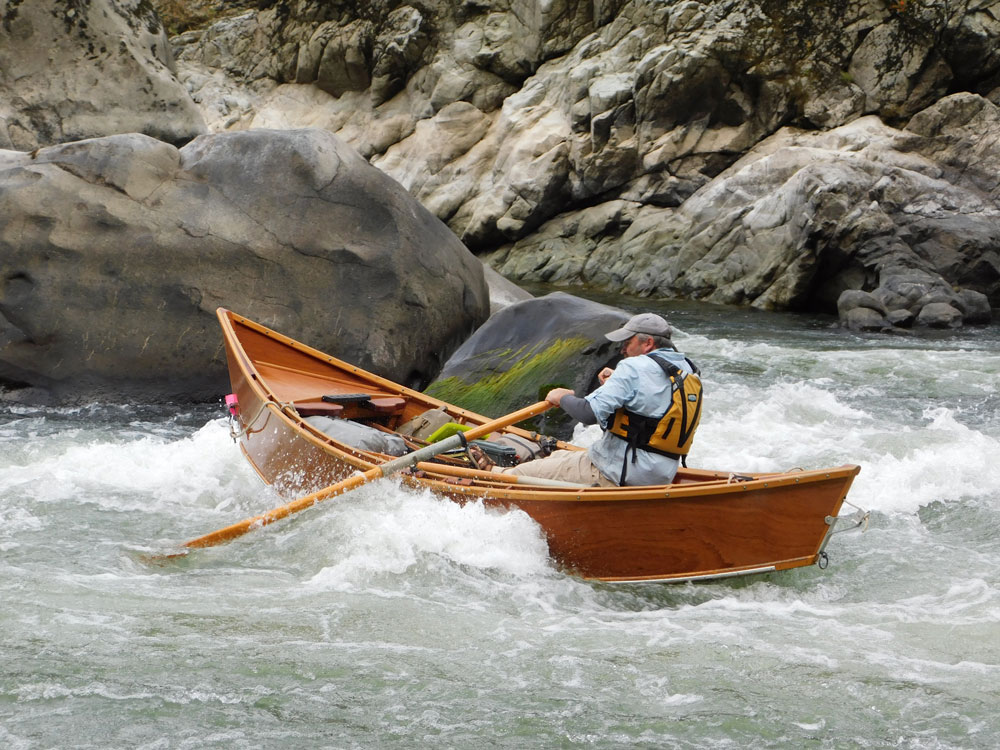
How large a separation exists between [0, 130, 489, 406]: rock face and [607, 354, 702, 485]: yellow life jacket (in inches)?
174

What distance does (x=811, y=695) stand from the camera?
439 cm

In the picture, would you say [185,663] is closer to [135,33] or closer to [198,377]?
[198,377]

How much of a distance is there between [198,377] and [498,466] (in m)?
4.06

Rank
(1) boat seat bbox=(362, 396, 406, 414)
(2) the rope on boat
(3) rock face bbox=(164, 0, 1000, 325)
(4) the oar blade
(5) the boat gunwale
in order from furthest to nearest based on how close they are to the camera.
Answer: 1. (3) rock face bbox=(164, 0, 1000, 325)
2. (1) boat seat bbox=(362, 396, 406, 414)
3. (2) the rope on boat
4. (4) the oar blade
5. (5) the boat gunwale

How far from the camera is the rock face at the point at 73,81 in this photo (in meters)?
12.3

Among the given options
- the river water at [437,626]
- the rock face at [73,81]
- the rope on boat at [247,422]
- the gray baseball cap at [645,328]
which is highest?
the rock face at [73,81]

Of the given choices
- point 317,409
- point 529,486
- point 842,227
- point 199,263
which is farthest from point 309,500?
point 842,227

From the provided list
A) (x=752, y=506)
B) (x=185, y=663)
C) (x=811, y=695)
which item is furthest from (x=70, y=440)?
(x=811, y=695)

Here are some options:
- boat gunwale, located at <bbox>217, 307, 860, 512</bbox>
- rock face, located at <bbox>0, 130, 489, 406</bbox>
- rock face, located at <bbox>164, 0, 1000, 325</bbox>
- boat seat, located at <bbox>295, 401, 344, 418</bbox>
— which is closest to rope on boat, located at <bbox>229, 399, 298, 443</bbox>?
boat gunwale, located at <bbox>217, 307, 860, 512</bbox>

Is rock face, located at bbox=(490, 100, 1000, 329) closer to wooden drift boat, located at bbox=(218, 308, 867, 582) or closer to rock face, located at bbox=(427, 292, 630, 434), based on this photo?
rock face, located at bbox=(427, 292, 630, 434)

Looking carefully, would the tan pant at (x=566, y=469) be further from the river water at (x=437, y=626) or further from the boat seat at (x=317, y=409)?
the boat seat at (x=317, y=409)

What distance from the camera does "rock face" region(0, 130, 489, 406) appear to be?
9.20 meters

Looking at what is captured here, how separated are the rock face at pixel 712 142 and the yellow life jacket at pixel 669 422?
11.1 metres

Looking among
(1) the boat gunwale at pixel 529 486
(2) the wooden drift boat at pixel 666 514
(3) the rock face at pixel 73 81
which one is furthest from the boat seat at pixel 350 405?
(3) the rock face at pixel 73 81
